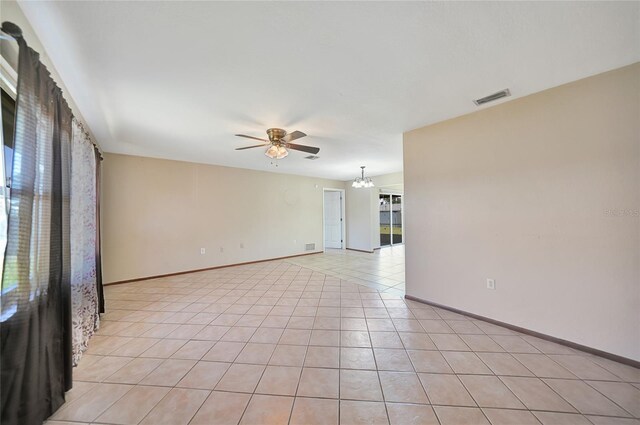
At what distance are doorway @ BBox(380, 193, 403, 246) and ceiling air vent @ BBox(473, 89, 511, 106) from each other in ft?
19.0

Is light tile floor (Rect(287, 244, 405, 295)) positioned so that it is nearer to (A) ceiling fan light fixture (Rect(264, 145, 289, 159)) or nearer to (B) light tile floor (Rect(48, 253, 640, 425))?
(B) light tile floor (Rect(48, 253, 640, 425))

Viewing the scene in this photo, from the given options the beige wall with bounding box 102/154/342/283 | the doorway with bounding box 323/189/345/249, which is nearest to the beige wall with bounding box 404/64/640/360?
the beige wall with bounding box 102/154/342/283

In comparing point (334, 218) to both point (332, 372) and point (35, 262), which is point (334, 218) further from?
point (35, 262)

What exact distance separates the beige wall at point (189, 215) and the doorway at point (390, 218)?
3381 millimetres

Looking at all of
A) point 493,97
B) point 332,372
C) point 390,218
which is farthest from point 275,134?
point 390,218

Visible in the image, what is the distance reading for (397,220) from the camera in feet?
28.0

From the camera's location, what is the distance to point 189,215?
4793 millimetres

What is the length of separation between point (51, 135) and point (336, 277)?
402 cm

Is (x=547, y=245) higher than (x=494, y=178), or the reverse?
(x=494, y=178)

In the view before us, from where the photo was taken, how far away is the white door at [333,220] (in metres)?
7.81

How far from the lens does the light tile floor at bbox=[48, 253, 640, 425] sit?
140 centimetres

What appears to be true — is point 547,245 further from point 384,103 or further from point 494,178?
point 384,103

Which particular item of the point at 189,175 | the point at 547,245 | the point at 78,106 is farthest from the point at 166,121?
the point at 547,245

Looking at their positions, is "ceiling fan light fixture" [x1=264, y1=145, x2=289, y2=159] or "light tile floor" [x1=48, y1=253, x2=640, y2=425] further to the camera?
"ceiling fan light fixture" [x1=264, y1=145, x2=289, y2=159]
